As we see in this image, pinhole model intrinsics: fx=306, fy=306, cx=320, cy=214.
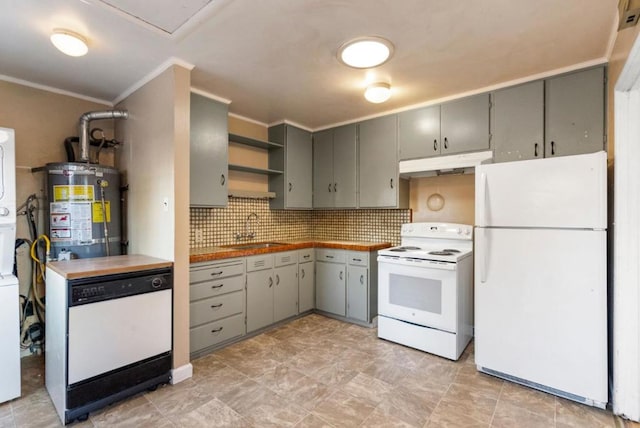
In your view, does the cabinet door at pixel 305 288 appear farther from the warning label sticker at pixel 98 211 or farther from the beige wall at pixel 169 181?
the warning label sticker at pixel 98 211

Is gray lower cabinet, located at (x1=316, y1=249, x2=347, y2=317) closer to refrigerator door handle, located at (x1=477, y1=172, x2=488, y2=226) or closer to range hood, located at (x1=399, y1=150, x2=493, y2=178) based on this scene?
range hood, located at (x1=399, y1=150, x2=493, y2=178)

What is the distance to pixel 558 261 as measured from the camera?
6.78 ft

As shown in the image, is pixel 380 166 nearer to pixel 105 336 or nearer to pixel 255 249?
pixel 255 249

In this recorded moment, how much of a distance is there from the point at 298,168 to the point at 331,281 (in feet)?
4.88

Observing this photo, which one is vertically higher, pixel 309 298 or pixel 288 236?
pixel 288 236

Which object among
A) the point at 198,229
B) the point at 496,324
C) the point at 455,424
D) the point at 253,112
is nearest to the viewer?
the point at 455,424

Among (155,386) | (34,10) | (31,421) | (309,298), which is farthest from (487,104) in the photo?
(31,421)

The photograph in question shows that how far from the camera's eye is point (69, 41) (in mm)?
1871

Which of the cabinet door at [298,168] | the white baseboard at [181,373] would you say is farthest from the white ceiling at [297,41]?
the white baseboard at [181,373]

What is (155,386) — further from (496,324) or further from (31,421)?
(496,324)

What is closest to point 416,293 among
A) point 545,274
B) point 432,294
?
point 432,294

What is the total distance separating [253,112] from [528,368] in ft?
11.3

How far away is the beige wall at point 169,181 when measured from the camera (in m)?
2.26

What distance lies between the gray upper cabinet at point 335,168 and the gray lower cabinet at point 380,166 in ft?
0.38
